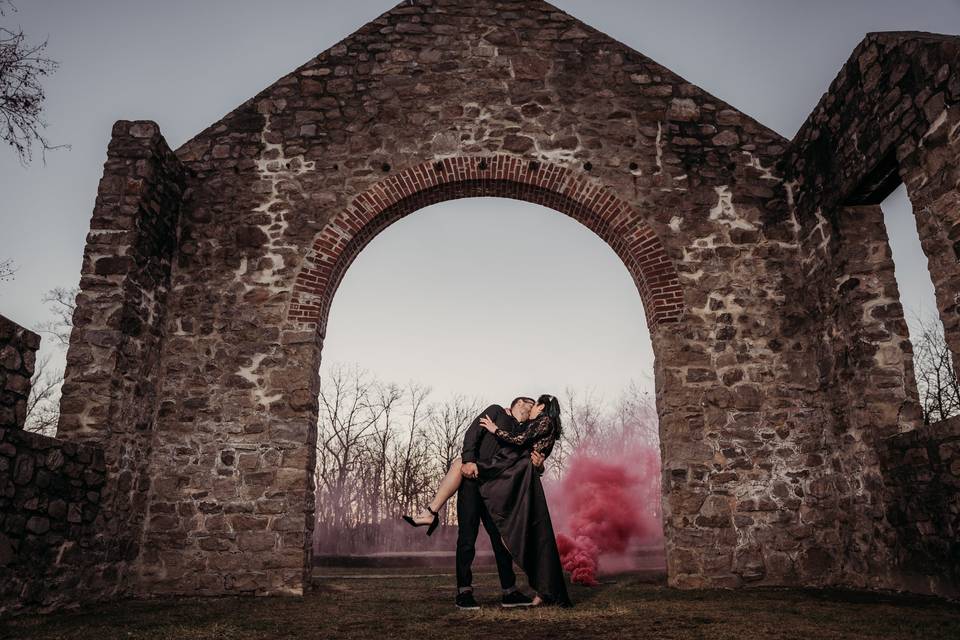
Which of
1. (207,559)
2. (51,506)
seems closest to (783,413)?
(207,559)

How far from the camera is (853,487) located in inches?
245

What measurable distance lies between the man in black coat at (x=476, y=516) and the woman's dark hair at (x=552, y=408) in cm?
18

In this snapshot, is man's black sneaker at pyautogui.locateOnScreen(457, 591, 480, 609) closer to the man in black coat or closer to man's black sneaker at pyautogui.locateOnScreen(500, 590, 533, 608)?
the man in black coat

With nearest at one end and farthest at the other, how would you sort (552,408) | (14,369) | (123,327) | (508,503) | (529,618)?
(529,618), (14,369), (508,503), (552,408), (123,327)

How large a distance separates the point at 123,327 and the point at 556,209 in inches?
190

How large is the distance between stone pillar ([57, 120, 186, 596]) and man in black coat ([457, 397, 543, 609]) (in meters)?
3.24

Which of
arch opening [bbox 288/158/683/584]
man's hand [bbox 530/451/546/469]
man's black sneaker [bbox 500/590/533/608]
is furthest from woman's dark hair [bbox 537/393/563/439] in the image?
arch opening [bbox 288/158/683/584]

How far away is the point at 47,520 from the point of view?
5016 millimetres

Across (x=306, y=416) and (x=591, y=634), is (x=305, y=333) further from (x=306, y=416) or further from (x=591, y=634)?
(x=591, y=634)

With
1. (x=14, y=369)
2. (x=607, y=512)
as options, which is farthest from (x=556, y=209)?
(x=14, y=369)

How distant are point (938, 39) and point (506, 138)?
419 centimetres

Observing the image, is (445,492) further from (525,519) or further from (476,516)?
(525,519)

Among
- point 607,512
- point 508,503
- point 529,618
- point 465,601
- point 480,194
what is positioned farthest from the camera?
point 607,512

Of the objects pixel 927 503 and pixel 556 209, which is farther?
pixel 556 209
